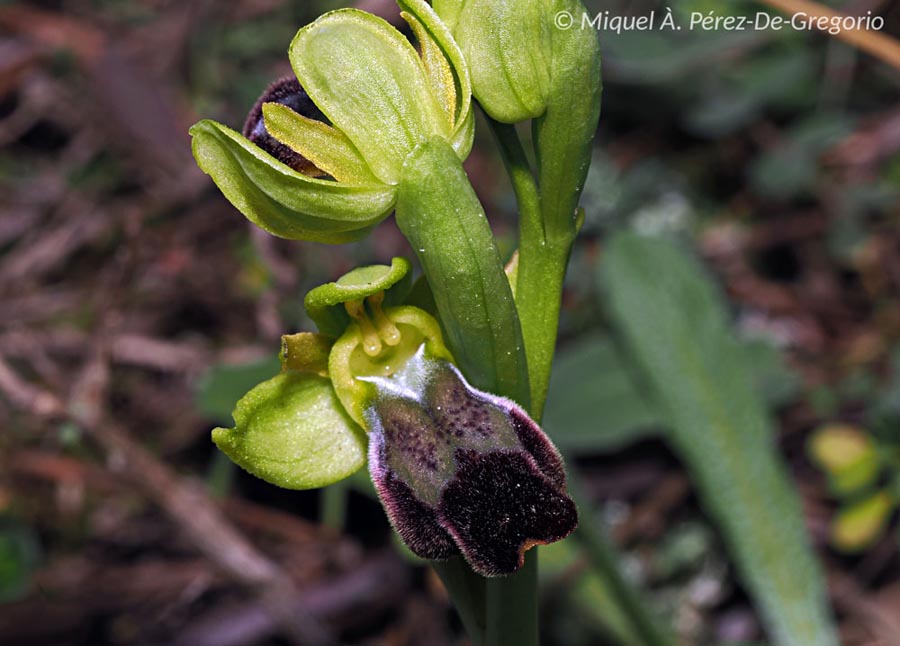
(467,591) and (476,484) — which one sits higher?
(476,484)

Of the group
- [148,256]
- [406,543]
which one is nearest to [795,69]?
[148,256]

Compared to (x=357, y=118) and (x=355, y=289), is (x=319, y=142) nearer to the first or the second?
(x=357, y=118)

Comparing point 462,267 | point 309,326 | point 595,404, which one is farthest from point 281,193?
point 595,404

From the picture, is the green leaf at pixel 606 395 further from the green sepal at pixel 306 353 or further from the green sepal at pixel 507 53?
the green sepal at pixel 507 53

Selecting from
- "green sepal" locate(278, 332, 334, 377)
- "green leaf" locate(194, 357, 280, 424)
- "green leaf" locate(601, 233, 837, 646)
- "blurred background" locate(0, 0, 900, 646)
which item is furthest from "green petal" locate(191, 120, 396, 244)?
"green leaf" locate(601, 233, 837, 646)

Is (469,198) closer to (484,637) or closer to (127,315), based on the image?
(484,637)
